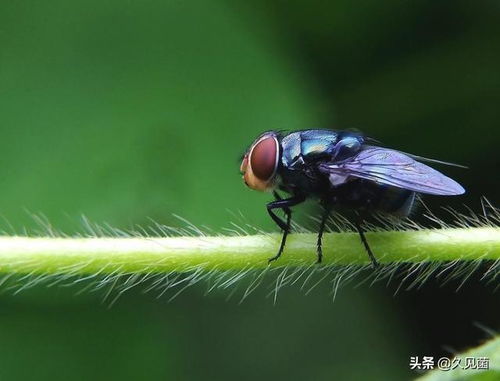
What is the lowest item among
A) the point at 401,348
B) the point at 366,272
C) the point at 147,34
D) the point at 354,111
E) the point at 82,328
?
the point at 401,348

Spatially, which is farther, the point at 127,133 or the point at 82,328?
the point at 82,328

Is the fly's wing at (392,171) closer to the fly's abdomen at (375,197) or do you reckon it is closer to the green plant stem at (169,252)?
the fly's abdomen at (375,197)

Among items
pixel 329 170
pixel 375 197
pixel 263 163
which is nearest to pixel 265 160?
pixel 263 163

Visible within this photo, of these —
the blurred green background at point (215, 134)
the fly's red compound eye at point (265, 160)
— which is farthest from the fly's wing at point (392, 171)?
the blurred green background at point (215, 134)

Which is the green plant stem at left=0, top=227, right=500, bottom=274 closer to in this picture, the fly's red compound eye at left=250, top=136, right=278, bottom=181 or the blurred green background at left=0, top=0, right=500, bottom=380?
the fly's red compound eye at left=250, top=136, right=278, bottom=181

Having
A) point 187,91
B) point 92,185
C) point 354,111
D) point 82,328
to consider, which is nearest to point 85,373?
point 82,328

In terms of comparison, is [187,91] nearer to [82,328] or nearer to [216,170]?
[216,170]
